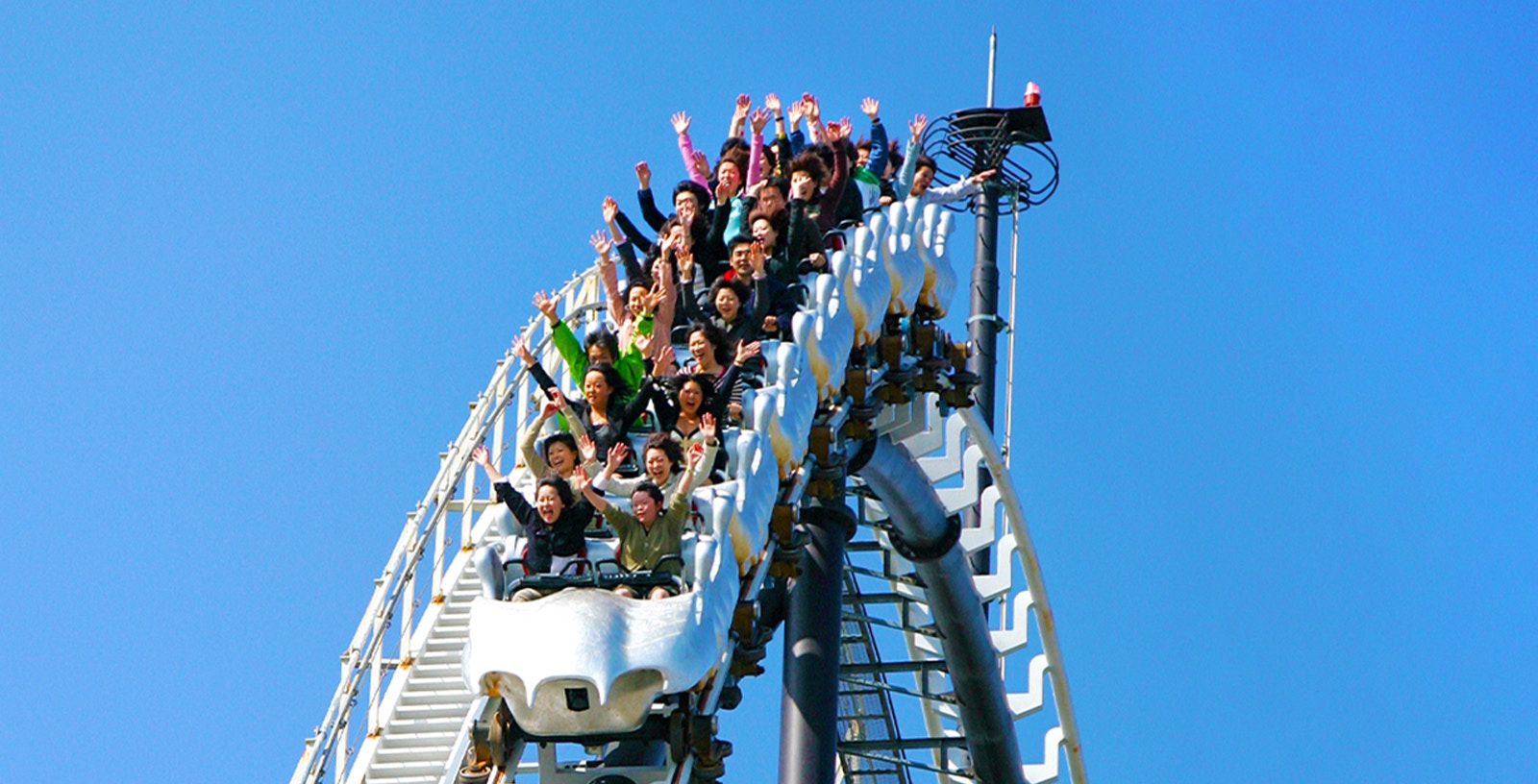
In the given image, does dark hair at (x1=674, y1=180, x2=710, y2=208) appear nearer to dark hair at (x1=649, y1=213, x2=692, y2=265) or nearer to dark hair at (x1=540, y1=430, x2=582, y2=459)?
dark hair at (x1=649, y1=213, x2=692, y2=265)

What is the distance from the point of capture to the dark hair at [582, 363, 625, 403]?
389 inches

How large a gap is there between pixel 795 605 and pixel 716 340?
2301 mm

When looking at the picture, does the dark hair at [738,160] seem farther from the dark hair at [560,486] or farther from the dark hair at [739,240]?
the dark hair at [560,486]

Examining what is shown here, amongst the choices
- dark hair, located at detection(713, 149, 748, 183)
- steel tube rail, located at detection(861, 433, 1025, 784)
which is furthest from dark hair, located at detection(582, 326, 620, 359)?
steel tube rail, located at detection(861, 433, 1025, 784)

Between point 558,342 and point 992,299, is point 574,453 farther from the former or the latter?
point 992,299

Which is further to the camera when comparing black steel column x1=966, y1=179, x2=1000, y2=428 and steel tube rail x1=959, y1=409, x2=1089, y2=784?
black steel column x1=966, y1=179, x2=1000, y2=428

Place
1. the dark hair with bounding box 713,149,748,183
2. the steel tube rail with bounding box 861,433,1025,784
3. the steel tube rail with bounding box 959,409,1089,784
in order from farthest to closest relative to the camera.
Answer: the steel tube rail with bounding box 959,409,1089,784 → the steel tube rail with bounding box 861,433,1025,784 → the dark hair with bounding box 713,149,748,183

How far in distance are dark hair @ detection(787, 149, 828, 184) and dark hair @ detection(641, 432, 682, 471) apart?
2729 mm

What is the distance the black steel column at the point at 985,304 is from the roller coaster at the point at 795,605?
0.05m

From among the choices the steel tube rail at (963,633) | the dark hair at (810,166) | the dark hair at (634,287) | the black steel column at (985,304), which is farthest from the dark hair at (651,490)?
the black steel column at (985,304)

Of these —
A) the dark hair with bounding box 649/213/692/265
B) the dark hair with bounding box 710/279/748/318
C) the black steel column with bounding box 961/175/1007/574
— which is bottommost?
the dark hair with bounding box 710/279/748/318

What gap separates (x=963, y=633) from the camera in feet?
46.9

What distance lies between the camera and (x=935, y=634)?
47.5 ft

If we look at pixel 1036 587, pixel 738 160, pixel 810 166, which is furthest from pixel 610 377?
pixel 1036 587
